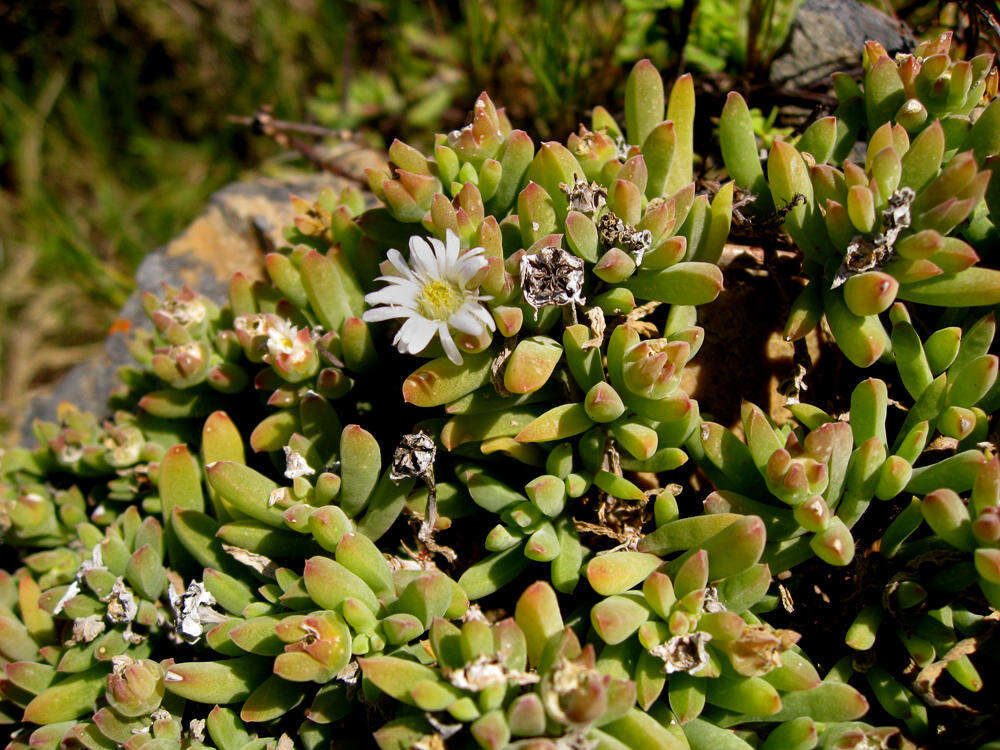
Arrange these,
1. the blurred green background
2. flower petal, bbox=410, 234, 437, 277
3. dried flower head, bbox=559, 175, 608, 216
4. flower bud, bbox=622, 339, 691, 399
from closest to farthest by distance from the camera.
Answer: flower bud, bbox=622, 339, 691, 399 < flower petal, bbox=410, 234, 437, 277 < dried flower head, bbox=559, 175, 608, 216 < the blurred green background

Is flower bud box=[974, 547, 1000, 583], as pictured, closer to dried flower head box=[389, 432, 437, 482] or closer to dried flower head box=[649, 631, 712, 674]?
dried flower head box=[649, 631, 712, 674]

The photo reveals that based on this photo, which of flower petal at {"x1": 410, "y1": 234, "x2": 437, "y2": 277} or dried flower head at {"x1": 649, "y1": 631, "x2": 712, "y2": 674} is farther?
flower petal at {"x1": 410, "y1": 234, "x2": 437, "y2": 277}

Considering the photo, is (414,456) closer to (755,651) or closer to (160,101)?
(755,651)

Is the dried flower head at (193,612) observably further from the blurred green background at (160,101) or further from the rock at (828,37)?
the rock at (828,37)

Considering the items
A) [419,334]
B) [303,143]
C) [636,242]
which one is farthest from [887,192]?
[303,143]

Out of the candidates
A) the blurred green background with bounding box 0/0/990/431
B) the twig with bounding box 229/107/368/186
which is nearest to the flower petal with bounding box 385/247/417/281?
the twig with bounding box 229/107/368/186
